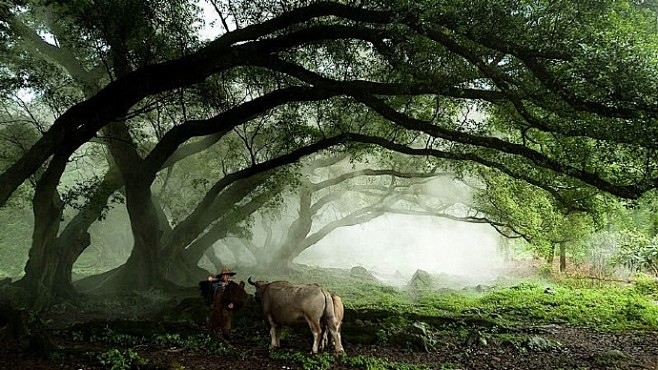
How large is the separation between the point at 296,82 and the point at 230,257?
24.1 metres

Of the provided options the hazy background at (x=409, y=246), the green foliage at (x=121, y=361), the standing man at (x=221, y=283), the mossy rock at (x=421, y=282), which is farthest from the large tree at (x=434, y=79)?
the hazy background at (x=409, y=246)

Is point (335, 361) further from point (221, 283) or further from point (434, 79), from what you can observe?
point (434, 79)

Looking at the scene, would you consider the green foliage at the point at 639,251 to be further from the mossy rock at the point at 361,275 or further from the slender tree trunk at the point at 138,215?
the slender tree trunk at the point at 138,215

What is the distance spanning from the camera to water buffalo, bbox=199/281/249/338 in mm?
7844

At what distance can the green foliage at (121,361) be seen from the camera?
18.0 ft

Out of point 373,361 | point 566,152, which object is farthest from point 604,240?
point 373,361

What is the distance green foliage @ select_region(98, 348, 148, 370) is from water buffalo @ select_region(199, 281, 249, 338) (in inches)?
84.8

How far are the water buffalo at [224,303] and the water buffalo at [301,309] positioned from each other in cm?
60

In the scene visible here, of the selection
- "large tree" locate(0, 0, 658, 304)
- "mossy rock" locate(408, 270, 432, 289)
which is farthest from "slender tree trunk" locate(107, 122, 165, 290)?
"mossy rock" locate(408, 270, 432, 289)

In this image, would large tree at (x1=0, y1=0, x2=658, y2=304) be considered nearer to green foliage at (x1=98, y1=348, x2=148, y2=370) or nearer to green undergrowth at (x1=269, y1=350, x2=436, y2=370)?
green undergrowth at (x1=269, y1=350, x2=436, y2=370)

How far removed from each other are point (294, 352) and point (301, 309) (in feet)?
2.26

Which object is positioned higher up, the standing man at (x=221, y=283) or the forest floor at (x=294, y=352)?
the standing man at (x=221, y=283)

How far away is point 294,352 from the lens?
7.11m

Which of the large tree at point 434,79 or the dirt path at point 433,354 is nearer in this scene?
the dirt path at point 433,354
